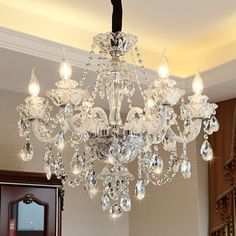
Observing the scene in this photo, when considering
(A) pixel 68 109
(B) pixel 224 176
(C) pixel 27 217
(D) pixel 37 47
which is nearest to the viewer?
(A) pixel 68 109

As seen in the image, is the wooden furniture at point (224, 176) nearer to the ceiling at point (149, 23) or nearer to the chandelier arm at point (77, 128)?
the ceiling at point (149, 23)

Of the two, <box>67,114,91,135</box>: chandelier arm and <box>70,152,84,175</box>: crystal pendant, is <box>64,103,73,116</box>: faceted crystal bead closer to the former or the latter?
<box>67,114,91,135</box>: chandelier arm

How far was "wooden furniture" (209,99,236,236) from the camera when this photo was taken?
374cm

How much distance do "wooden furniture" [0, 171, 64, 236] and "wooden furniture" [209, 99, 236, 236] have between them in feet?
4.25

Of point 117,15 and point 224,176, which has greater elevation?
point 117,15

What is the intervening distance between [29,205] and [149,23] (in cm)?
140

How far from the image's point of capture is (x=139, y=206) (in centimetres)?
437

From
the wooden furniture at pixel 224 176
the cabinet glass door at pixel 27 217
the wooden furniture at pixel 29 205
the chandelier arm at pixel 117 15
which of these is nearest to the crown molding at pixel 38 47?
the chandelier arm at pixel 117 15

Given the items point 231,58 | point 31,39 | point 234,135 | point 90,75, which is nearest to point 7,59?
point 31,39

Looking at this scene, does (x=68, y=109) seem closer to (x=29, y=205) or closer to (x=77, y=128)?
(x=77, y=128)

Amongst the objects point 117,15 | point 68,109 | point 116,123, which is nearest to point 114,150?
point 116,123

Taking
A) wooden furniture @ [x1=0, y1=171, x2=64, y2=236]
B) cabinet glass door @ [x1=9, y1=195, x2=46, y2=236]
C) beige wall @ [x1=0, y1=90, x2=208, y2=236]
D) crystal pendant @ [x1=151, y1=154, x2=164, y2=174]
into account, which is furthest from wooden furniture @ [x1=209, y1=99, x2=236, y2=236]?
crystal pendant @ [x1=151, y1=154, x2=164, y2=174]

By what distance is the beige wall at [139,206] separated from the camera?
12.2 ft

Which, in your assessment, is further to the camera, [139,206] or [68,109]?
[139,206]
